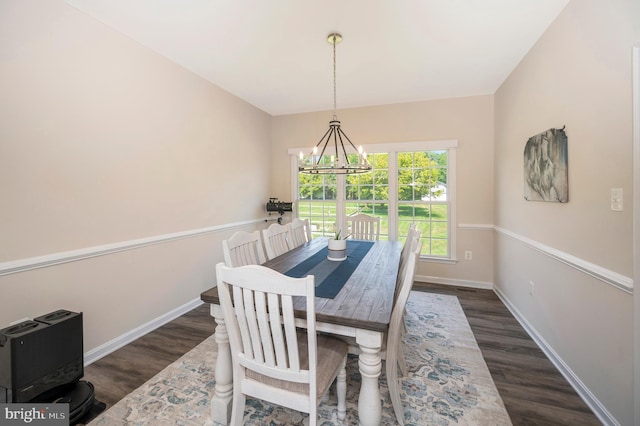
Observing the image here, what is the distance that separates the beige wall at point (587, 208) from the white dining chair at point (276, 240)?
231cm

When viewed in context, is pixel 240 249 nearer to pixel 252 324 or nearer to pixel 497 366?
pixel 252 324

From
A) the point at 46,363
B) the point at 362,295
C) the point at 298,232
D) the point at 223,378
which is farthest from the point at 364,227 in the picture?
the point at 46,363

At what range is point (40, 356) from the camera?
1574 millimetres

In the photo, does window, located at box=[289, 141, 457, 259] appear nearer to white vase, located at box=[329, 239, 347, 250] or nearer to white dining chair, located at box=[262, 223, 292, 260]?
white dining chair, located at box=[262, 223, 292, 260]

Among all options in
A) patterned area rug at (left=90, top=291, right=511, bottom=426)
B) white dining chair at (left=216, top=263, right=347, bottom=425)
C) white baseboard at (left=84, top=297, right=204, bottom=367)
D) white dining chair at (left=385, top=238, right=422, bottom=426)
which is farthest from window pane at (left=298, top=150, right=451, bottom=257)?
white dining chair at (left=216, top=263, right=347, bottom=425)

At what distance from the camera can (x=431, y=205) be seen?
13.2ft

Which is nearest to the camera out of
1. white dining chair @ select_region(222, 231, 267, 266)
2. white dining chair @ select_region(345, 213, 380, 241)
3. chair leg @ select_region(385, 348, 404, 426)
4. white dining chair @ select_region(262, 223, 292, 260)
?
chair leg @ select_region(385, 348, 404, 426)

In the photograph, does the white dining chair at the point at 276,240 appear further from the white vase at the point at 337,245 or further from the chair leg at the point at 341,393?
the chair leg at the point at 341,393

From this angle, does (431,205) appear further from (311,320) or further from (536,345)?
(311,320)

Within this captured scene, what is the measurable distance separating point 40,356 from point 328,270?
1.81 meters

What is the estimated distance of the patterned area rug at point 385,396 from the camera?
5.30 feet

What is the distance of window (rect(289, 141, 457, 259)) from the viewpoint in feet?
13.0

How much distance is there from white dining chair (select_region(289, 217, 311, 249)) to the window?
0.95 metres

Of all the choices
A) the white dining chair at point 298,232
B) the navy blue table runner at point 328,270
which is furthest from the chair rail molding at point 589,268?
the white dining chair at point 298,232
